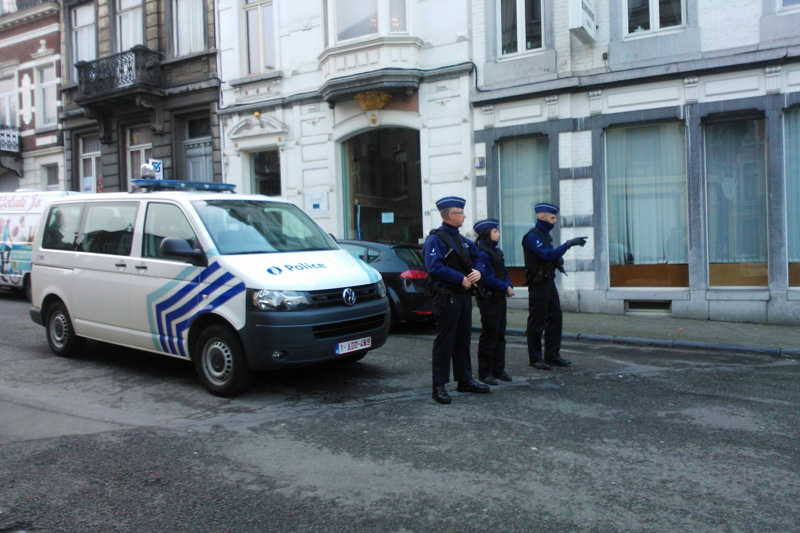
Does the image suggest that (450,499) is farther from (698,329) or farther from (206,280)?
(698,329)

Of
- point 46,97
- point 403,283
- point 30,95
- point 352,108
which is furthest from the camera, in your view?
point 30,95

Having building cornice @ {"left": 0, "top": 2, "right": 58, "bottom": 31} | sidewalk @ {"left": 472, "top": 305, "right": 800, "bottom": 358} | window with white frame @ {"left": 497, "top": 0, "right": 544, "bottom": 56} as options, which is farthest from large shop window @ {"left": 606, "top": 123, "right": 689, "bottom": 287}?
building cornice @ {"left": 0, "top": 2, "right": 58, "bottom": 31}

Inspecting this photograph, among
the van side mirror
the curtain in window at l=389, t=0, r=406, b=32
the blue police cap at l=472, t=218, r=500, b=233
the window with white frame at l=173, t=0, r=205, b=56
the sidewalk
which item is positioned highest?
the window with white frame at l=173, t=0, r=205, b=56

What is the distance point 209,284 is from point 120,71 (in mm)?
15519

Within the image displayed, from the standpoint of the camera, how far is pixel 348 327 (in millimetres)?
6652

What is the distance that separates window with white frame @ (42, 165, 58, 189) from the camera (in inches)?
915

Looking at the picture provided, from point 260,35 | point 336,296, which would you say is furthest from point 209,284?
point 260,35

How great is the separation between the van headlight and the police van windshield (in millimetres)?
702

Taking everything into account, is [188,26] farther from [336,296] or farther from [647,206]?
[336,296]

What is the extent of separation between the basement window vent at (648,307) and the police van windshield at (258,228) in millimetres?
7576

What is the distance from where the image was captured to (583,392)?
22.0 feet

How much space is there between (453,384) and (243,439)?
2576 millimetres

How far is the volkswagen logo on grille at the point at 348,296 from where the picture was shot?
6637mm

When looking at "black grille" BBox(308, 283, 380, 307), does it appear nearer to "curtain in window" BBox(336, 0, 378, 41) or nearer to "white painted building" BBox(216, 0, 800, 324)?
"white painted building" BBox(216, 0, 800, 324)
